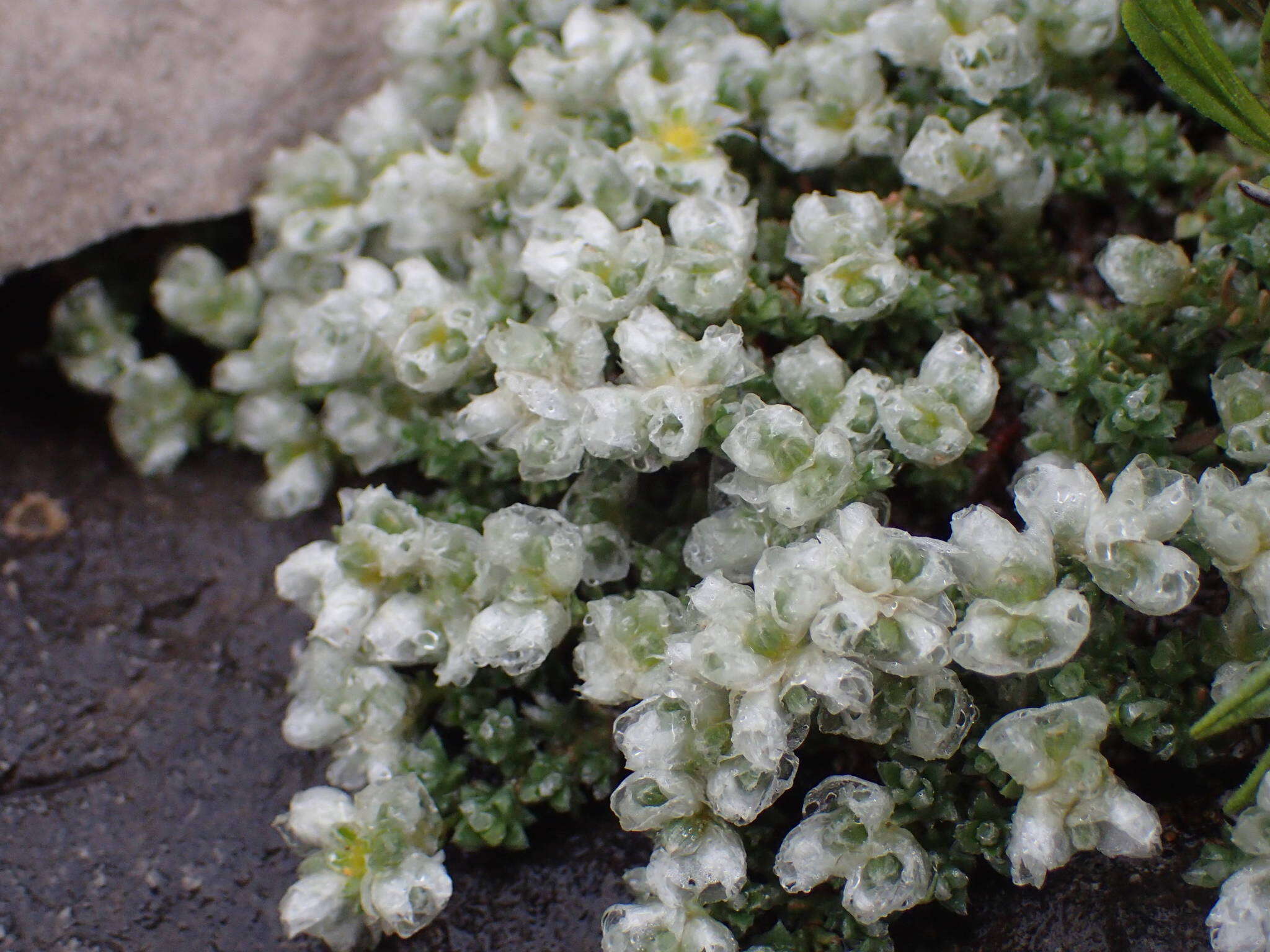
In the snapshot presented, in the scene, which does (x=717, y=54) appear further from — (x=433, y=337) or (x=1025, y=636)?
(x=1025, y=636)

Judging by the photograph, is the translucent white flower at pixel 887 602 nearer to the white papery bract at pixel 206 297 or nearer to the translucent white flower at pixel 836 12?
the translucent white flower at pixel 836 12

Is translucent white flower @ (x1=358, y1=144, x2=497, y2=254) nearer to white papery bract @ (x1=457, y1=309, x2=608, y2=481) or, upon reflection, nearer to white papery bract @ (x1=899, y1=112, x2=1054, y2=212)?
white papery bract @ (x1=457, y1=309, x2=608, y2=481)

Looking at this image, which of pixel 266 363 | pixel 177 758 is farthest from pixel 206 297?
pixel 177 758

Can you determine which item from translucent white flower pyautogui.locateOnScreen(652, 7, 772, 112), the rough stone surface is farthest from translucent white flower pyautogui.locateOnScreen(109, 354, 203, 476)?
translucent white flower pyautogui.locateOnScreen(652, 7, 772, 112)

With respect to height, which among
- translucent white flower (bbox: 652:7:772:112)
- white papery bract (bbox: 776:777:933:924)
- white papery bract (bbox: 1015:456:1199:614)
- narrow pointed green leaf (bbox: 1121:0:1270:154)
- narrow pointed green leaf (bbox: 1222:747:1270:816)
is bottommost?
white papery bract (bbox: 776:777:933:924)

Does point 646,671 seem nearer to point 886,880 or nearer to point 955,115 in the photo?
point 886,880

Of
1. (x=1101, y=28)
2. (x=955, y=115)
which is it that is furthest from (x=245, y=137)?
(x=1101, y=28)
